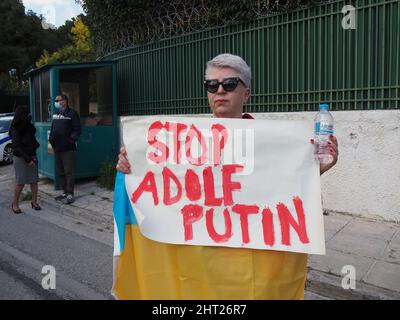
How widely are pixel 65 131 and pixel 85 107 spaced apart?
6.51 ft

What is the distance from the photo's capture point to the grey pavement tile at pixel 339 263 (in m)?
4.25

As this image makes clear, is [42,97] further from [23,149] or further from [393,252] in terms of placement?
[393,252]

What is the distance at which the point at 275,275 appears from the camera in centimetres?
192

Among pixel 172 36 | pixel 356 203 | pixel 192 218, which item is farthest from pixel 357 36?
pixel 192 218

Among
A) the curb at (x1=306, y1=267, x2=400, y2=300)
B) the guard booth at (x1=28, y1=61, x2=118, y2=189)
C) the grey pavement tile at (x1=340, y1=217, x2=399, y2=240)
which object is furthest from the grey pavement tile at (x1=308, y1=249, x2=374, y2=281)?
the guard booth at (x1=28, y1=61, x2=118, y2=189)

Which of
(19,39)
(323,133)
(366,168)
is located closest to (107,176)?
(366,168)

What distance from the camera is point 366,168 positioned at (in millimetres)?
5965

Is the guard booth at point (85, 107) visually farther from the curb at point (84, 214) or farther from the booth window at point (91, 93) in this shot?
the curb at point (84, 214)

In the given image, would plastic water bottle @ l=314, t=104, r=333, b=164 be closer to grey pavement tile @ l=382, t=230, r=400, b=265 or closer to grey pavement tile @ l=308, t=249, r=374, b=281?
grey pavement tile @ l=308, t=249, r=374, b=281

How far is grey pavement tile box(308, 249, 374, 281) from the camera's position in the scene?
4.25 metres

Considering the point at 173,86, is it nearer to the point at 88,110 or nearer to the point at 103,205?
the point at 88,110

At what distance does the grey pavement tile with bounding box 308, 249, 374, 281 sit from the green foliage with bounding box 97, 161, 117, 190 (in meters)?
5.11

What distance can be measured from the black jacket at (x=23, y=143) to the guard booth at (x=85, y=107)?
1473 mm

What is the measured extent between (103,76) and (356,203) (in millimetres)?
6289
